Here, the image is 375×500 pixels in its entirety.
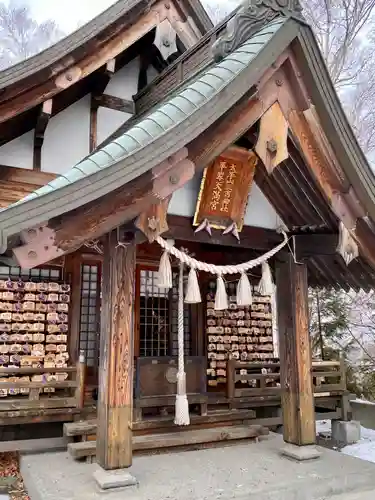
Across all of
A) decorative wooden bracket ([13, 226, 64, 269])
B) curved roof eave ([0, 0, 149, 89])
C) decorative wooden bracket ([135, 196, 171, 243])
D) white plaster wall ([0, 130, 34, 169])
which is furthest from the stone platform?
curved roof eave ([0, 0, 149, 89])

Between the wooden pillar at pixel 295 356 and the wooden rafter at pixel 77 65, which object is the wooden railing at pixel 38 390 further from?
the wooden rafter at pixel 77 65

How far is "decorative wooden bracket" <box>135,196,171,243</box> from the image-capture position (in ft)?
14.5

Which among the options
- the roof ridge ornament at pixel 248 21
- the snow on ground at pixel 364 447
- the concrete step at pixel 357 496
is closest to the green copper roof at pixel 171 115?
the roof ridge ornament at pixel 248 21

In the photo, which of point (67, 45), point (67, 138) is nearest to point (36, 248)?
point (67, 138)

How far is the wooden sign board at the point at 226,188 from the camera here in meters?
5.32

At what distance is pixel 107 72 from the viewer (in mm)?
7418

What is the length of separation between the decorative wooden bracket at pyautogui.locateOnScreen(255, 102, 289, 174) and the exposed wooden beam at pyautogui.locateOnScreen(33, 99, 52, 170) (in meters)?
3.60

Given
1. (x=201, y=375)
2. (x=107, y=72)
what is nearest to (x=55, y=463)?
(x=201, y=375)

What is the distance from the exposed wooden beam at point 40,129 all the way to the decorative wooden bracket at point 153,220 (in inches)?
133

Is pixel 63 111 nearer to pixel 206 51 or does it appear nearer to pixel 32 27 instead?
pixel 206 51

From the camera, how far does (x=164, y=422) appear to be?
22.2ft

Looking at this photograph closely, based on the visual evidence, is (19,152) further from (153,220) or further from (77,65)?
(153,220)

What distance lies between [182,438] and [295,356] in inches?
80.5

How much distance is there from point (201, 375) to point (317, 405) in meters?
3.72
